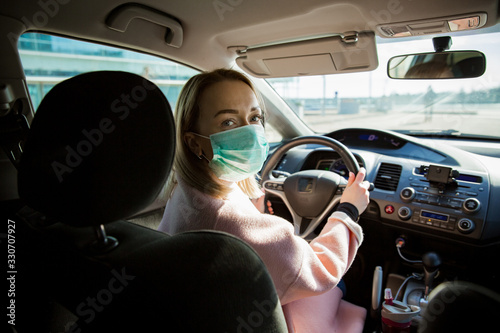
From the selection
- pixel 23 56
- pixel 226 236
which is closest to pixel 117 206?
pixel 226 236

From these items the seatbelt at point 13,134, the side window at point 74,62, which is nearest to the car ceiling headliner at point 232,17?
the side window at point 74,62

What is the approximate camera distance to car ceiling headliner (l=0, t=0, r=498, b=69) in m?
1.74

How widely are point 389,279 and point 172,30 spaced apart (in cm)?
237

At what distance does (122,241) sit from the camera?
2.74ft

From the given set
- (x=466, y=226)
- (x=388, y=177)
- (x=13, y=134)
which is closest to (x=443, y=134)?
(x=388, y=177)

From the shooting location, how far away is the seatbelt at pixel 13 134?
4.91 feet

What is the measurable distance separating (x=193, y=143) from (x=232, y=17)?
93 centimetres

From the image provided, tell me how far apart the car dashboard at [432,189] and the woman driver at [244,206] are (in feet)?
2.21

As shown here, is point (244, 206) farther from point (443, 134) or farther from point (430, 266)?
point (443, 134)

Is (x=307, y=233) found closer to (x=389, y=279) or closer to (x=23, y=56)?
(x=389, y=279)

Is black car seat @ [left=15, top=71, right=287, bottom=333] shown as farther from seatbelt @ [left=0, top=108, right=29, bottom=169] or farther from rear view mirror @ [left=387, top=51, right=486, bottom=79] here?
rear view mirror @ [left=387, top=51, right=486, bottom=79]

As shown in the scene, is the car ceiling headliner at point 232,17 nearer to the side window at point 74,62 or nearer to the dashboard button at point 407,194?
the side window at point 74,62

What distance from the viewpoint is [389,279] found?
255 cm

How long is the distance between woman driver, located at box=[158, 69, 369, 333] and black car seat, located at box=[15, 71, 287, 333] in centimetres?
40
